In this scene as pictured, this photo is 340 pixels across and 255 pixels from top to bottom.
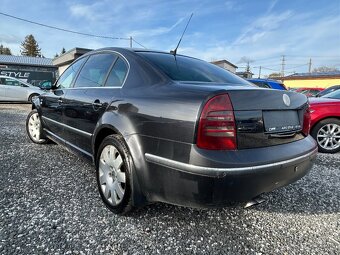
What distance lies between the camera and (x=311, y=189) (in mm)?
3139

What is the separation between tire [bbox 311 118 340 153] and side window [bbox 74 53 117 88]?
4.00 metres

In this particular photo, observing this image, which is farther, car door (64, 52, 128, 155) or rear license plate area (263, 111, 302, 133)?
car door (64, 52, 128, 155)

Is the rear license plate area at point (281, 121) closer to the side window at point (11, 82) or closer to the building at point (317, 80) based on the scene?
the side window at point (11, 82)

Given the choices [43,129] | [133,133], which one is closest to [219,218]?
[133,133]

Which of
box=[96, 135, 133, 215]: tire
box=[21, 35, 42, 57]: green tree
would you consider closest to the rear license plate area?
box=[96, 135, 133, 215]: tire

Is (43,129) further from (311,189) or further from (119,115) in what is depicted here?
(311,189)

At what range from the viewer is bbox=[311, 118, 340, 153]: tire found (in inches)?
192

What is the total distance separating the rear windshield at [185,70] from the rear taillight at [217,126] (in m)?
0.59

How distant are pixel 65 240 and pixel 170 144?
1.08 metres

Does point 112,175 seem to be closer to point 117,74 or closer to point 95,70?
point 117,74

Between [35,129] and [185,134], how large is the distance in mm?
3984

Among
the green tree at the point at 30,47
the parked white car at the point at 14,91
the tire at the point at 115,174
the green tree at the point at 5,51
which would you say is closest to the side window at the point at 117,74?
the tire at the point at 115,174

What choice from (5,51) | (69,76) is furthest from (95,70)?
(5,51)

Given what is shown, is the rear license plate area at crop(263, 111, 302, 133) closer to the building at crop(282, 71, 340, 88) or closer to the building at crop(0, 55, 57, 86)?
the building at crop(0, 55, 57, 86)
